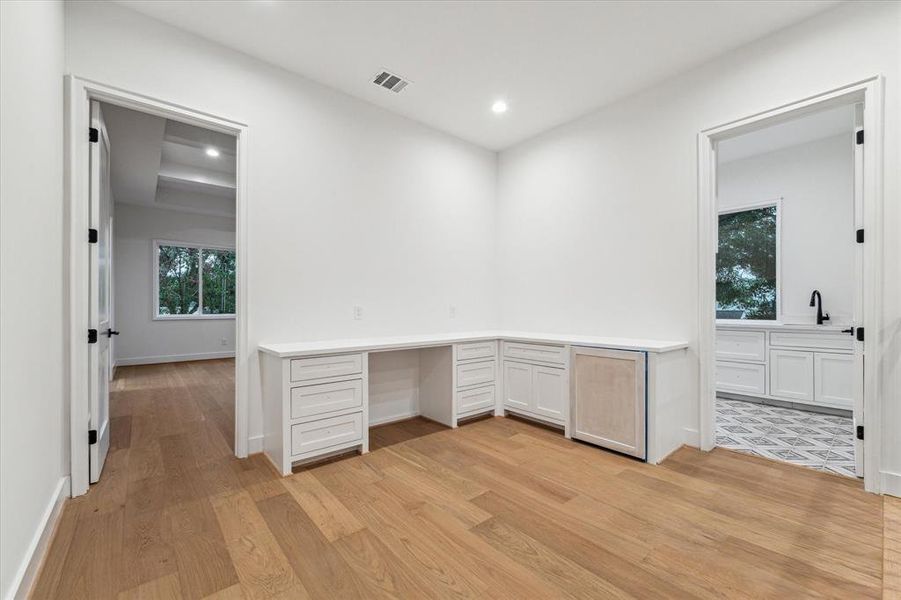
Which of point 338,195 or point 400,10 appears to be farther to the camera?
point 338,195

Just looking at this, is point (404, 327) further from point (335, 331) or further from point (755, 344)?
point (755, 344)

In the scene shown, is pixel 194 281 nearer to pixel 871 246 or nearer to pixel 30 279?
pixel 30 279

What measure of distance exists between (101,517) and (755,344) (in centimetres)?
579

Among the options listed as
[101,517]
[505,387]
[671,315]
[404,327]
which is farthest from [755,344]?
[101,517]

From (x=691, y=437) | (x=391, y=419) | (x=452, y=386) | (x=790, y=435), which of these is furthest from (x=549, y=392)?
(x=790, y=435)

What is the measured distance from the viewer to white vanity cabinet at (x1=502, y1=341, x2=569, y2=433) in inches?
134

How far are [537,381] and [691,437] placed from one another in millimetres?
1242

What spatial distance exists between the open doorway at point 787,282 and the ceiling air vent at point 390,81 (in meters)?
3.29

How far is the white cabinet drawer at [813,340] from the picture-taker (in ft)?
12.9

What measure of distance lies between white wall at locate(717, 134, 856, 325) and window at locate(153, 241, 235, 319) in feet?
29.9

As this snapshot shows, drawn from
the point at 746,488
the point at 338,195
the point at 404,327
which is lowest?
the point at 746,488

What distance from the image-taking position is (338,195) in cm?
342

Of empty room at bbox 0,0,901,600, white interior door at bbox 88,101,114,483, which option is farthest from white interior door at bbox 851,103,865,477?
white interior door at bbox 88,101,114,483

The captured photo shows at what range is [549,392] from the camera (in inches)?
138
